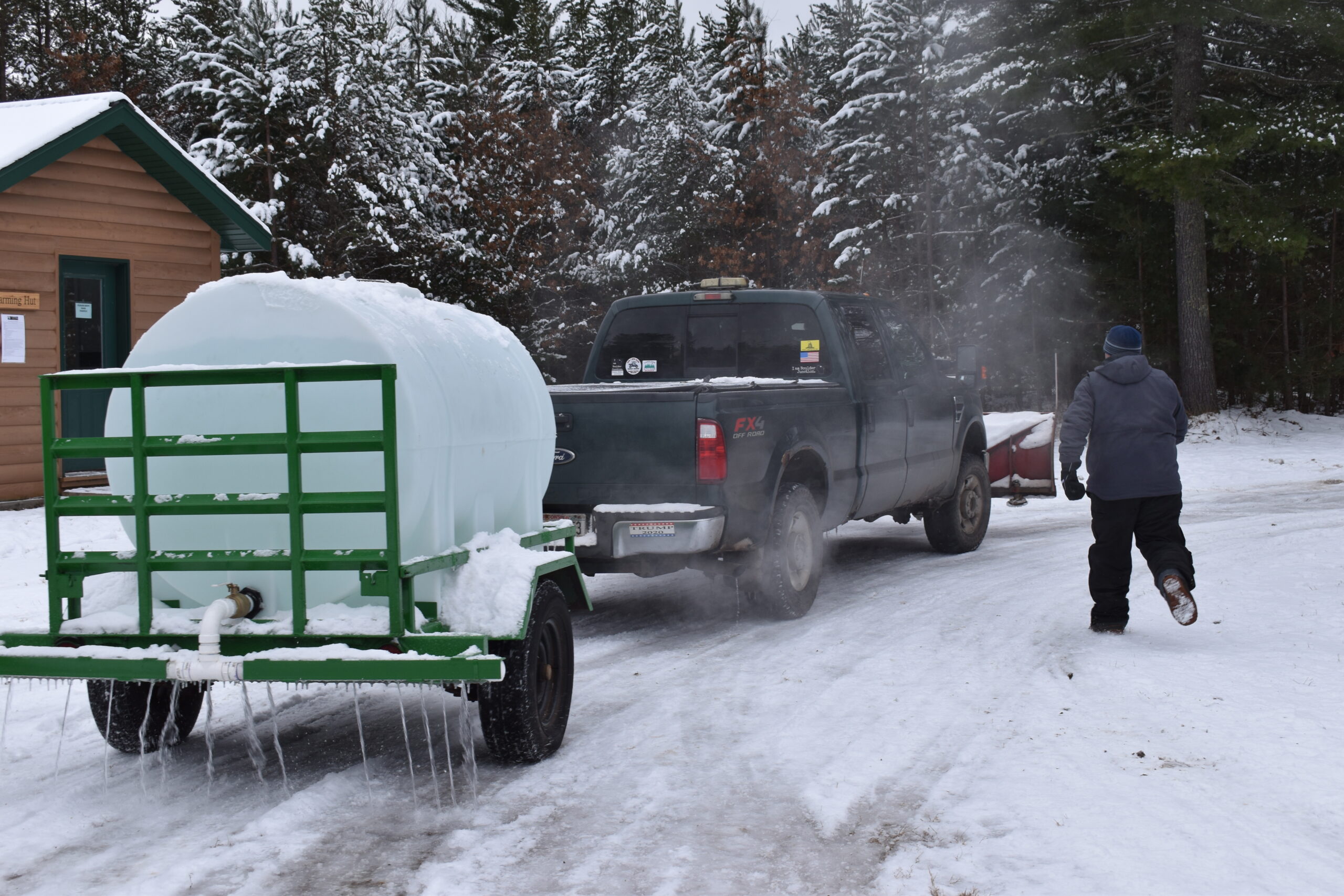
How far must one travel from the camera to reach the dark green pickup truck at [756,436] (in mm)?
7391

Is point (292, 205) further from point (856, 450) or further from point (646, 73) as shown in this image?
point (856, 450)

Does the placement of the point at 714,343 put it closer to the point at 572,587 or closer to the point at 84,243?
the point at 572,587

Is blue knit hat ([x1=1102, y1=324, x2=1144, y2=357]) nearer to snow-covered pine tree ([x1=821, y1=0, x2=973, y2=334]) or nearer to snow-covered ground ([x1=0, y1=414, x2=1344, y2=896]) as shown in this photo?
snow-covered ground ([x1=0, y1=414, x2=1344, y2=896])

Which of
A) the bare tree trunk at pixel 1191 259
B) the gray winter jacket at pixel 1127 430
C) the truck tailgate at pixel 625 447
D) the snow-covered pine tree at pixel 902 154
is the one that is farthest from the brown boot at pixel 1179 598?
the snow-covered pine tree at pixel 902 154

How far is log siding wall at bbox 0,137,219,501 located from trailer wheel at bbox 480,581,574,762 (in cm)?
983

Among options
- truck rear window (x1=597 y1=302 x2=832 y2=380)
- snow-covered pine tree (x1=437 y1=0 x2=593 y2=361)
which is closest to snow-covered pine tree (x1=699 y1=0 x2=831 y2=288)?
snow-covered pine tree (x1=437 y1=0 x2=593 y2=361)

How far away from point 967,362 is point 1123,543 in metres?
3.51

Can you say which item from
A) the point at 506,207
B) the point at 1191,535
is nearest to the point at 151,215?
the point at 1191,535

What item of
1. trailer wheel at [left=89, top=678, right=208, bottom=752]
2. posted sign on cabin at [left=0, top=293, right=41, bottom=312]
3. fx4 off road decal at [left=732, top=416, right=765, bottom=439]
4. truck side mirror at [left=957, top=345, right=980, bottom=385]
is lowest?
trailer wheel at [left=89, top=678, right=208, bottom=752]

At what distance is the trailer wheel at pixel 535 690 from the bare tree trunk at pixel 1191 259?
68.9ft

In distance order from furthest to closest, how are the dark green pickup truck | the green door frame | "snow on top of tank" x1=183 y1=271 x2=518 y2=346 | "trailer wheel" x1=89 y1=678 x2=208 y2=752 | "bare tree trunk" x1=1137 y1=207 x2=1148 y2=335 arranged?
1. "bare tree trunk" x1=1137 y1=207 x2=1148 y2=335
2. the green door frame
3. the dark green pickup truck
4. "trailer wheel" x1=89 y1=678 x2=208 y2=752
5. "snow on top of tank" x1=183 y1=271 x2=518 y2=346

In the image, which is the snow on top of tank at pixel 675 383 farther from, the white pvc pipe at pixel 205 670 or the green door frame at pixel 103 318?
the green door frame at pixel 103 318

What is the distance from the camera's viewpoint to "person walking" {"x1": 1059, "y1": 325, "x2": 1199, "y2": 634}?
23.9 ft

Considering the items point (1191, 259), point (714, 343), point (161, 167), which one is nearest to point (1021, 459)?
Answer: point (714, 343)
